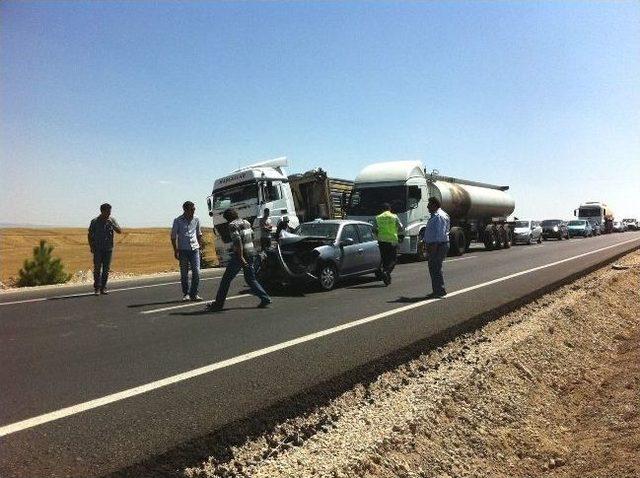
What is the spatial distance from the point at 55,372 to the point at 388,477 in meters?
3.49

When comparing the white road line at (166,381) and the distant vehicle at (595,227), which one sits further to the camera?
the distant vehicle at (595,227)

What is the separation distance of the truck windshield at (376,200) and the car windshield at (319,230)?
6.77m

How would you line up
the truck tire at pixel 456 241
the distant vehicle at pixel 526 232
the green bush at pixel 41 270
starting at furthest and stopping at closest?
the distant vehicle at pixel 526 232, the truck tire at pixel 456 241, the green bush at pixel 41 270

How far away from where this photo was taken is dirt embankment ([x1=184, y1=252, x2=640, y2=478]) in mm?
4002

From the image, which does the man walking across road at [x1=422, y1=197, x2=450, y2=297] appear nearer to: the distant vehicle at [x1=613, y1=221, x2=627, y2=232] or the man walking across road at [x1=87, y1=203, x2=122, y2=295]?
the man walking across road at [x1=87, y1=203, x2=122, y2=295]

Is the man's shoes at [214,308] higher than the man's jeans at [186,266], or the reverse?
the man's jeans at [186,266]

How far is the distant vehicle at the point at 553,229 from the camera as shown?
43.0m

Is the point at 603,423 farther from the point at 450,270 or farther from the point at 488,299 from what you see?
the point at 450,270

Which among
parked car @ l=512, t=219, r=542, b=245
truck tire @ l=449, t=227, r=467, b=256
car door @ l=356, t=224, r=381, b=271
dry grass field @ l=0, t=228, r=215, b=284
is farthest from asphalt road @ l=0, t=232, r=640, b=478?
parked car @ l=512, t=219, r=542, b=245

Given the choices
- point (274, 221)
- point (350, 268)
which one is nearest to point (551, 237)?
point (274, 221)

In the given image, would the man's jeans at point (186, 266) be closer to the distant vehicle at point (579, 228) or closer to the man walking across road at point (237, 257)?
the man walking across road at point (237, 257)

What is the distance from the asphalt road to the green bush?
529 cm

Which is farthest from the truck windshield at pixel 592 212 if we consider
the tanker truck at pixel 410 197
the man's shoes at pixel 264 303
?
the man's shoes at pixel 264 303

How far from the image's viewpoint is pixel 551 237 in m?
43.6
